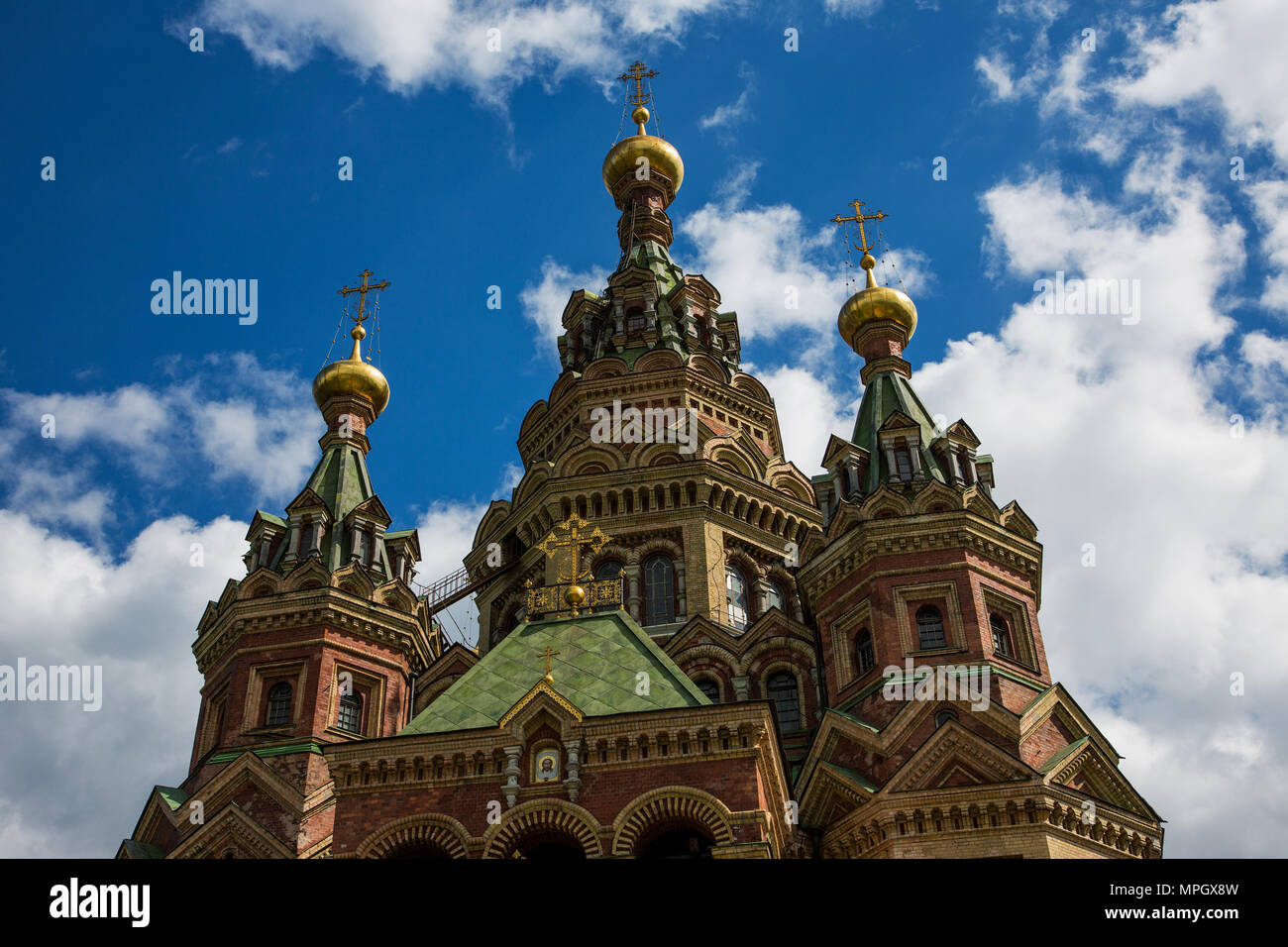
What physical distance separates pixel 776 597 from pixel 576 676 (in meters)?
11.5

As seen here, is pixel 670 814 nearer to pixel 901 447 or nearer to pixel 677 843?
pixel 677 843

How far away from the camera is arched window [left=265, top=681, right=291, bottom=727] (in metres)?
25.7

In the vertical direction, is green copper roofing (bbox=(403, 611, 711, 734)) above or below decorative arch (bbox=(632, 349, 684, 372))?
below

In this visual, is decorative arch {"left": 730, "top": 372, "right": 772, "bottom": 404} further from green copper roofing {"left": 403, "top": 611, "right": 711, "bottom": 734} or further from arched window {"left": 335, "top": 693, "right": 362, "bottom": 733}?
green copper roofing {"left": 403, "top": 611, "right": 711, "bottom": 734}

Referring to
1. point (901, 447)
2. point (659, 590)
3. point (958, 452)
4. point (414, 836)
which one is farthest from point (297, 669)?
point (958, 452)

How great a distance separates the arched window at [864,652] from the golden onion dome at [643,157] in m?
20.6

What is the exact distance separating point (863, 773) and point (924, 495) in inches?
231

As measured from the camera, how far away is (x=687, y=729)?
17.0 m

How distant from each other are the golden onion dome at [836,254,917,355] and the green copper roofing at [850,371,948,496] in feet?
5.99

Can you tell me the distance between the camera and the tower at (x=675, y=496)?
26953mm

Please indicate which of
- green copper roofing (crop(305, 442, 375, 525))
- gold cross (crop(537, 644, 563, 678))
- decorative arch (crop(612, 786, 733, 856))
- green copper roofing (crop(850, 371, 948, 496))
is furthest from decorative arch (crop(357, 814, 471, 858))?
green copper roofing (crop(305, 442, 375, 525))

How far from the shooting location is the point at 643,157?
4088 centimetres

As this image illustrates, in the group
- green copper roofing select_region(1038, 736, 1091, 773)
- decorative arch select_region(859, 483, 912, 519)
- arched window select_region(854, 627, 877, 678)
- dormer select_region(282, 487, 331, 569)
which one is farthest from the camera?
dormer select_region(282, 487, 331, 569)
